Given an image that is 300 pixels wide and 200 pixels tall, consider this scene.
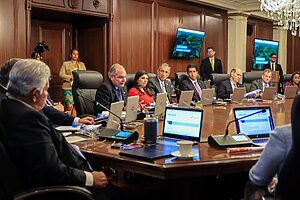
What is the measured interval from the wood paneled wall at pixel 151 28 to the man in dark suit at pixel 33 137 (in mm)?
5098

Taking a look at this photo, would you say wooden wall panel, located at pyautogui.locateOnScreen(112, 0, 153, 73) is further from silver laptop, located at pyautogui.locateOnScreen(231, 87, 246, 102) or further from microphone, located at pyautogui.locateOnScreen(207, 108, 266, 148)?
microphone, located at pyautogui.locateOnScreen(207, 108, 266, 148)

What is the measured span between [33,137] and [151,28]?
20.6 ft

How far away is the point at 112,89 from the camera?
3.99m

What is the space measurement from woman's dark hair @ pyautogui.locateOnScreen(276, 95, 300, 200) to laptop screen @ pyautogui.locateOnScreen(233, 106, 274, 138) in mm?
1055

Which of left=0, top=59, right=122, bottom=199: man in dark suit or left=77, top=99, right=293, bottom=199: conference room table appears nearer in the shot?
left=0, top=59, right=122, bottom=199: man in dark suit

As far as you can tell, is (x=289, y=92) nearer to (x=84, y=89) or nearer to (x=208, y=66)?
(x=208, y=66)

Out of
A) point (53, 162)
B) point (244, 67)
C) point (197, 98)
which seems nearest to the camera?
point (53, 162)

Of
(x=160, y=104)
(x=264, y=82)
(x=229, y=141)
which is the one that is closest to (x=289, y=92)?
(x=264, y=82)

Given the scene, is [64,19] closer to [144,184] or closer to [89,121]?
[89,121]

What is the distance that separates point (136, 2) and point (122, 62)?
119 centimetres

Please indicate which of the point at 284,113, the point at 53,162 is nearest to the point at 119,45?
the point at 284,113

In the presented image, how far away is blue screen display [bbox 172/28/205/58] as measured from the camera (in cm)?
846

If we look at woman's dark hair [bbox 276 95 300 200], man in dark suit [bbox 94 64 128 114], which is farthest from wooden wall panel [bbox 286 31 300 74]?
woman's dark hair [bbox 276 95 300 200]

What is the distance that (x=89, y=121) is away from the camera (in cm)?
314
